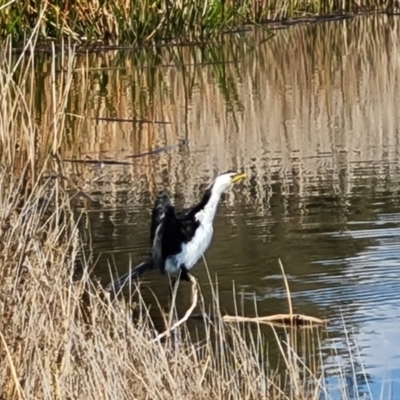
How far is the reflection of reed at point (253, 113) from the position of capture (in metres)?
9.88

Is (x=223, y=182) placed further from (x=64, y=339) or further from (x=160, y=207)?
(x=64, y=339)

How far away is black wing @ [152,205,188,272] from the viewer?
6961 millimetres

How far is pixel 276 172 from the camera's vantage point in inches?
386

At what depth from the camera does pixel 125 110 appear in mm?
12945

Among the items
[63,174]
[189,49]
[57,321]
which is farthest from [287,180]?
[189,49]

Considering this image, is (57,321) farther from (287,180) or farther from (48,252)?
(287,180)

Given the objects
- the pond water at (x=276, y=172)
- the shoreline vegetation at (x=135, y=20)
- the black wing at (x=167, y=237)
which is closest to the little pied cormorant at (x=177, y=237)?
the black wing at (x=167, y=237)

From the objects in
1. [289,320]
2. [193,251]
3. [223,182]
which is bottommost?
[289,320]

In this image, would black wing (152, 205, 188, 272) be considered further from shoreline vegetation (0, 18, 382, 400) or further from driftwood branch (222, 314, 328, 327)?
shoreline vegetation (0, 18, 382, 400)

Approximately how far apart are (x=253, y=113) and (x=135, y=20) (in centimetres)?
567

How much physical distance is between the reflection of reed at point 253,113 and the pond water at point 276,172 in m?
0.02

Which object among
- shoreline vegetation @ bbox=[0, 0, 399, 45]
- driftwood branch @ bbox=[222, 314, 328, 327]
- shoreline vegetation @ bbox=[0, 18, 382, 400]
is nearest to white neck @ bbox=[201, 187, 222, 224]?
driftwood branch @ bbox=[222, 314, 328, 327]

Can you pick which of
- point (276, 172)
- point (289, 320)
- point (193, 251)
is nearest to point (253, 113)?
point (276, 172)

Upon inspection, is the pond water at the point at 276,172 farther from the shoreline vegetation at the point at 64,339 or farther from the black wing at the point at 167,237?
the shoreline vegetation at the point at 64,339
